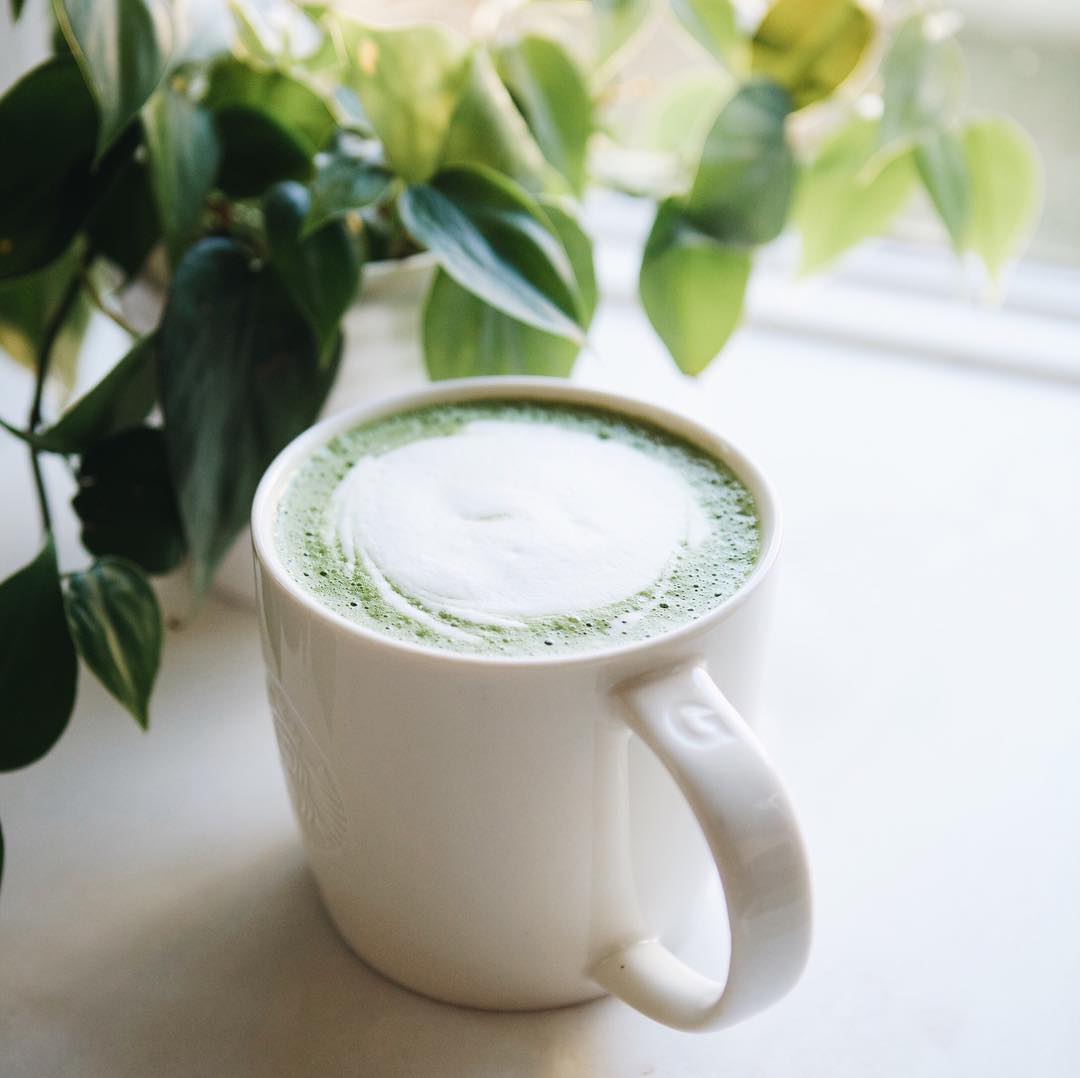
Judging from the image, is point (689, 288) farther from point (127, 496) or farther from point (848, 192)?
point (127, 496)

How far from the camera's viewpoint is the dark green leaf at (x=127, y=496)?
0.49 m

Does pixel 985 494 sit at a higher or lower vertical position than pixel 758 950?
lower

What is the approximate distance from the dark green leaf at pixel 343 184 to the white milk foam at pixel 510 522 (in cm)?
9

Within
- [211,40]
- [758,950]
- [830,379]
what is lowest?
[830,379]

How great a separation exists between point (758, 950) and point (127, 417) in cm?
32

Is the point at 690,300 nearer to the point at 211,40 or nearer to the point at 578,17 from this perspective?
the point at 211,40

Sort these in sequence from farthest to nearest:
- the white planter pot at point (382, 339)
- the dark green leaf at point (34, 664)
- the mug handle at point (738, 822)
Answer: the white planter pot at point (382, 339)
the dark green leaf at point (34, 664)
the mug handle at point (738, 822)

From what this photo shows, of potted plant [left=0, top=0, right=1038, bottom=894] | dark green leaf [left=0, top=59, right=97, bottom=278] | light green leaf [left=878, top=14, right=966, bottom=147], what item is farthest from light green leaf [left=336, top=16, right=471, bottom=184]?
light green leaf [left=878, top=14, right=966, bottom=147]

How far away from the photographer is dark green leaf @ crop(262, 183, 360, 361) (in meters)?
0.46

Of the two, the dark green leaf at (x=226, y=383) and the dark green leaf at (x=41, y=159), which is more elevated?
the dark green leaf at (x=41, y=159)

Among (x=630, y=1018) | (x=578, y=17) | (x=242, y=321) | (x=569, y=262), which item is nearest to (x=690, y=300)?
(x=569, y=262)

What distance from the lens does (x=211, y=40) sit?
0.51 m

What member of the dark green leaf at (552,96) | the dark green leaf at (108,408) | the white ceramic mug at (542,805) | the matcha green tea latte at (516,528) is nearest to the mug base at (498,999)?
the white ceramic mug at (542,805)

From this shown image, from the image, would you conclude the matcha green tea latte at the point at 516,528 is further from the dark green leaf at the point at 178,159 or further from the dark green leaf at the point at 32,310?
the dark green leaf at the point at 32,310
